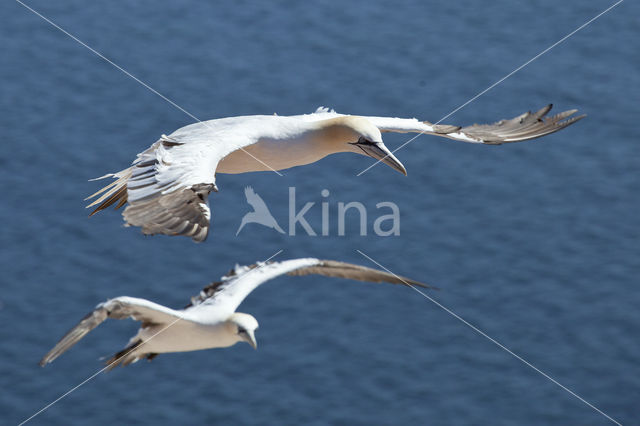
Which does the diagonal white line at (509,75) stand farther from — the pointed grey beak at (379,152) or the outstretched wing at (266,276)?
the outstretched wing at (266,276)

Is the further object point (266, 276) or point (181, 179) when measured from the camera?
point (266, 276)

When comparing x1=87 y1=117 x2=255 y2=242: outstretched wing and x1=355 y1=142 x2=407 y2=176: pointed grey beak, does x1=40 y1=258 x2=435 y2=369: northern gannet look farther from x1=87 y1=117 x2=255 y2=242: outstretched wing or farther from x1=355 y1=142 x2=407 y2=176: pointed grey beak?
x1=355 y1=142 x2=407 y2=176: pointed grey beak

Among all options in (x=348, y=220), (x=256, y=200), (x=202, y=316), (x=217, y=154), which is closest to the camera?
(x=202, y=316)

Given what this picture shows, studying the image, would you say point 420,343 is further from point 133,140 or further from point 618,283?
point 133,140

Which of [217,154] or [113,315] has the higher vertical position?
[217,154]

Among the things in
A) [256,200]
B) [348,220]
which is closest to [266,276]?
[256,200]

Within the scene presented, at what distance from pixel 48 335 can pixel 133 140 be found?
620cm

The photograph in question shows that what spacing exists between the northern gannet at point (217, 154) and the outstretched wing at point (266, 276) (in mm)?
1296

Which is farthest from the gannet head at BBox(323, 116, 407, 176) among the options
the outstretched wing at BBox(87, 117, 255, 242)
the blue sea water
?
the blue sea water

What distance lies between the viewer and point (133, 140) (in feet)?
128

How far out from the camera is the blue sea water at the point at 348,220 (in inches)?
1399

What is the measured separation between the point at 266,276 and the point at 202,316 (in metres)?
1.07

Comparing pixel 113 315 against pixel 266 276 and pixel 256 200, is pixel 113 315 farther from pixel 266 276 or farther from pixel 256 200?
pixel 256 200

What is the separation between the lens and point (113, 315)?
50.2 ft
